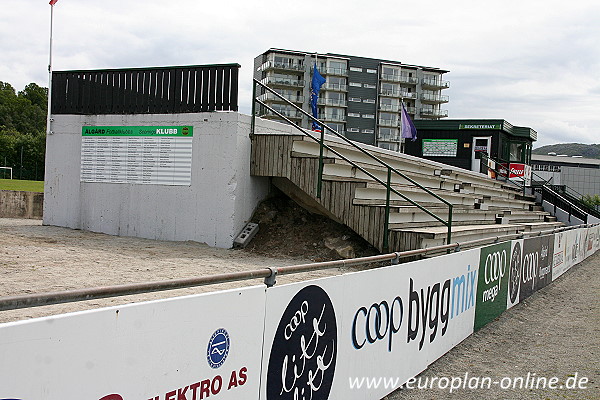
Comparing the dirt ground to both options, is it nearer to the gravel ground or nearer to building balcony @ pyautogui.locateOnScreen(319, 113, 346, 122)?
the gravel ground

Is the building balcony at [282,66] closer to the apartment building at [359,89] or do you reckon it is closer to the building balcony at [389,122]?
the apartment building at [359,89]

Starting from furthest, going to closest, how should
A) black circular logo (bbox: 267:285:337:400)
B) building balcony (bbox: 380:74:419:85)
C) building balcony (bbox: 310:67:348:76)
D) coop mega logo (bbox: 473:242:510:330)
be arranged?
building balcony (bbox: 380:74:419:85) → building balcony (bbox: 310:67:348:76) → coop mega logo (bbox: 473:242:510:330) → black circular logo (bbox: 267:285:337:400)

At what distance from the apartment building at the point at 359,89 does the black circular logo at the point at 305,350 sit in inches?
3653

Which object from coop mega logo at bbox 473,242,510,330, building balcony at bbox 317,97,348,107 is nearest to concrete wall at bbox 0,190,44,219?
coop mega logo at bbox 473,242,510,330

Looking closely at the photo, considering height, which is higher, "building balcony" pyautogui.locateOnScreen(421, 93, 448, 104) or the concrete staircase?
"building balcony" pyautogui.locateOnScreen(421, 93, 448, 104)

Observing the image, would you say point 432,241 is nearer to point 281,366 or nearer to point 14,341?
point 281,366

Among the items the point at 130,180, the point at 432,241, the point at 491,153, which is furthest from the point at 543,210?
the point at 130,180

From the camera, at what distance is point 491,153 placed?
3522 centimetres

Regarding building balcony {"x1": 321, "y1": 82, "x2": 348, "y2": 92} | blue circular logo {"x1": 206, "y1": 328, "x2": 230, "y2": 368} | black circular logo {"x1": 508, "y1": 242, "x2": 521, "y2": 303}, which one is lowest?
black circular logo {"x1": 508, "y1": 242, "x2": 521, "y2": 303}

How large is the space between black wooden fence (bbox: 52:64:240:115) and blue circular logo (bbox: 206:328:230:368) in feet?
31.0

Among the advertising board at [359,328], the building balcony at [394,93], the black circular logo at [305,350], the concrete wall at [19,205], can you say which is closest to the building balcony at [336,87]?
the building balcony at [394,93]

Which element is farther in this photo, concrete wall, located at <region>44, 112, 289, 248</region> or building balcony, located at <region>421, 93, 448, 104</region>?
building balcony, located at <region>421, 93, 448, 104</region>

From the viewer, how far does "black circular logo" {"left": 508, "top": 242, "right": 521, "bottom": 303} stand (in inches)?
415

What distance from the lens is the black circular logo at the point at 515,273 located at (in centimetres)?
1053
